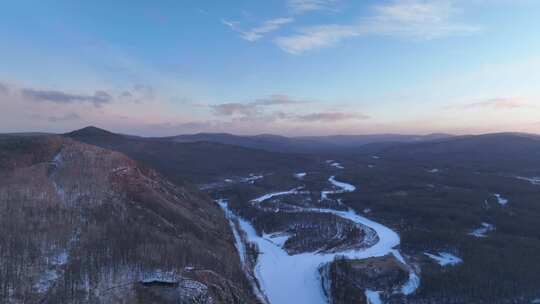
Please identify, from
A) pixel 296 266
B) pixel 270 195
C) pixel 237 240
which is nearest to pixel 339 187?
pixel 270 195

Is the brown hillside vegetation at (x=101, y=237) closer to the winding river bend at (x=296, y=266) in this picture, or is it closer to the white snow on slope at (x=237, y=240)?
the white snow on slope at (x=237, y=240)

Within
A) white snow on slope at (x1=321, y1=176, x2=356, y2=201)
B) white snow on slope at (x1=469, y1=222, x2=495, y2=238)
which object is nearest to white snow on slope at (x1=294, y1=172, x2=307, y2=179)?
white snow on slope at (x1=321, y1=176, x2=356, y2=201)

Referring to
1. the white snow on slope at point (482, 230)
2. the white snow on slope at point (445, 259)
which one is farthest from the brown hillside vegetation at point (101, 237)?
the white snow on slope at point (482, 230)

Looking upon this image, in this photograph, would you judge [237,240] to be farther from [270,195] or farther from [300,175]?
[300,175]

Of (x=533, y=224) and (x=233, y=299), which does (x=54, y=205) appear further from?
(x=533, y=224)

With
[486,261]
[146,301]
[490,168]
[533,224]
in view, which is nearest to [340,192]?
[533,224]

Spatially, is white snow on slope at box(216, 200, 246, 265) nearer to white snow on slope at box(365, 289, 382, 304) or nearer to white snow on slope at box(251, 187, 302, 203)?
white snow on slope at box(251, 187, 302, 203)
